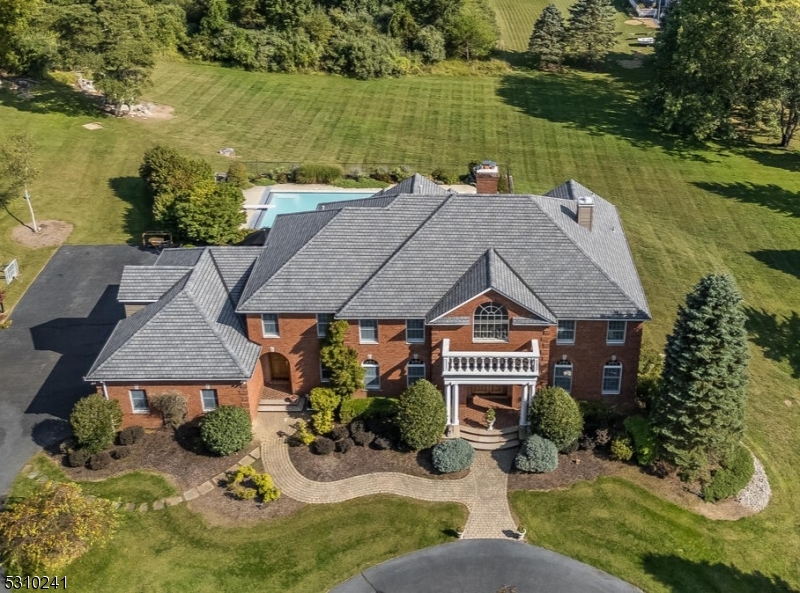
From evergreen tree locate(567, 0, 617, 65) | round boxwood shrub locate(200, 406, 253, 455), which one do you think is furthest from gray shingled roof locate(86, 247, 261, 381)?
evergreen tree locate(567, 0, 617, 65)

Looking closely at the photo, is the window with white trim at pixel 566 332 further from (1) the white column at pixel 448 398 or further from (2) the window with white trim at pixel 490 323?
(1) the white column at pixel 448 398

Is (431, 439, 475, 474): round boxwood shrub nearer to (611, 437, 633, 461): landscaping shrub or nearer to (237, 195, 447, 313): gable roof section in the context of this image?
(611, 437, 633, 461): landscaping shrub

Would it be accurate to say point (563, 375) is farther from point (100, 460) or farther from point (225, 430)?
point (100, 460)

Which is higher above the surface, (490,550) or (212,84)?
(212,84)

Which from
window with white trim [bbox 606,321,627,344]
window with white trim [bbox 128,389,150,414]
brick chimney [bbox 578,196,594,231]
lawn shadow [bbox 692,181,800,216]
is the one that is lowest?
lawn shadow [bbox 692,181,800,216]

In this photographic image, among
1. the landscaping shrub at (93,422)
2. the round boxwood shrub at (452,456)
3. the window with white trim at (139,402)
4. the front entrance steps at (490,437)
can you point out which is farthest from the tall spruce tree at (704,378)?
the landscaping shrub at (93,422)

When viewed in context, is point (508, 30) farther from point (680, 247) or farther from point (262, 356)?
point (262, 356)

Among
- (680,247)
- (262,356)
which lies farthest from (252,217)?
(680,247)
